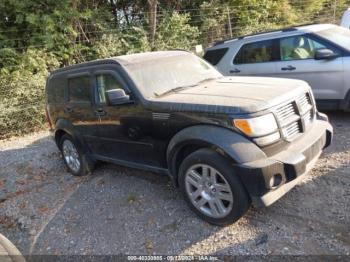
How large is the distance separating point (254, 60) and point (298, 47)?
913 mm

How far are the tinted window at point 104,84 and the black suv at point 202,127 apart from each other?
1 cm

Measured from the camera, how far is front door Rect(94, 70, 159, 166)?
4352 millimetres

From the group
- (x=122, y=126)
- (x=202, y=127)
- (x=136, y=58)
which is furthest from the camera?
(x=136, y=58)

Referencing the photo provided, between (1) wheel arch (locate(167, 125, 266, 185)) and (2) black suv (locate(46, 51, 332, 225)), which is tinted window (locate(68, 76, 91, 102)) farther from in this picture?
(1) wheel arch (locate(167, 125, 266, 185))

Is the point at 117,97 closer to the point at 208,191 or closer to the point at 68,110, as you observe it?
the point at 208,191

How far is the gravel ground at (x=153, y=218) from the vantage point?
11.6 feet

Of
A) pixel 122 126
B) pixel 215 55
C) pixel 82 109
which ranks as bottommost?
pixel 122 126

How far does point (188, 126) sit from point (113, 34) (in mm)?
8222

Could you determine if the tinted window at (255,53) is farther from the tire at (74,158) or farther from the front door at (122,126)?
the tire at (74,158)

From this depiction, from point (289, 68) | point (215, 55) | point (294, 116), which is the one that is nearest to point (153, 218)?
point (294, 116)

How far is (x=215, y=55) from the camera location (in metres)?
7.92

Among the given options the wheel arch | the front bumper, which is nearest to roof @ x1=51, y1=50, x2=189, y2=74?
the wheel arch

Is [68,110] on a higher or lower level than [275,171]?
higher

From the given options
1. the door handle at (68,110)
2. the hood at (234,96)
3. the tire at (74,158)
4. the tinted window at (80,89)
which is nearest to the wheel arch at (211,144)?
the hood at (234,96)
